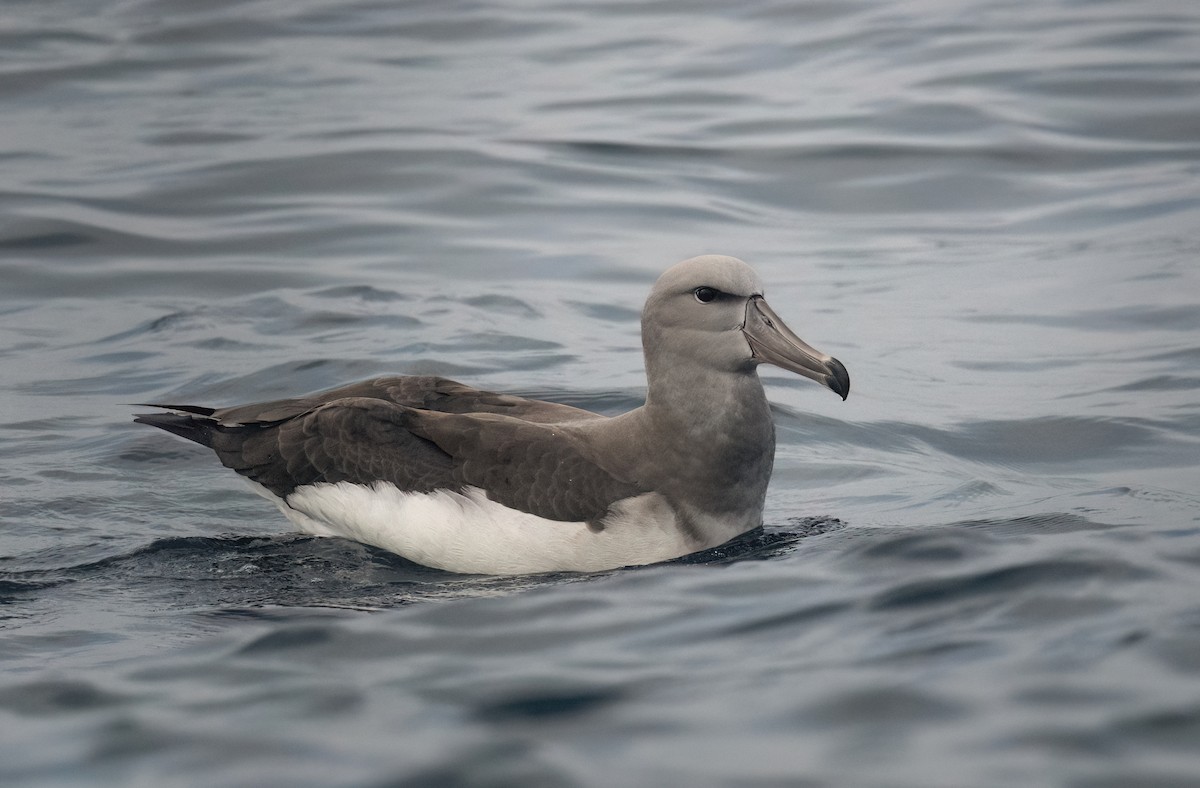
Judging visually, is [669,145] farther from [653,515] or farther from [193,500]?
[653,515]

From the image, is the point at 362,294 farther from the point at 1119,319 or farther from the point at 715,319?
the point at 715,319

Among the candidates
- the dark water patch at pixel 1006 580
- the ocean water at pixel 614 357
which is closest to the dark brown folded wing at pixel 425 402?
the ocean water at pixel 614 357

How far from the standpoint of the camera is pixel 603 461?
7352 millimetres

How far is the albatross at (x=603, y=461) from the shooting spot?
7168 millimetres

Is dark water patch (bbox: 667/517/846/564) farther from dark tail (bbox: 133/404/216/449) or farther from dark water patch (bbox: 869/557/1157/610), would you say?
dark tail (bbox: 133/404/216/449)

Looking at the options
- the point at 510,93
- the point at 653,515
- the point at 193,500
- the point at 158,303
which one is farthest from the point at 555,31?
the point at 653,515

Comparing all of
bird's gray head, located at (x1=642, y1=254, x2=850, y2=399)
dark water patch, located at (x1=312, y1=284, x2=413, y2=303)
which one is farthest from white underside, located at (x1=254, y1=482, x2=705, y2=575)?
dark water patch, located at (x1=312, y1=284, x2=413, y2=303)

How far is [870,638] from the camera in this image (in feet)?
17.1

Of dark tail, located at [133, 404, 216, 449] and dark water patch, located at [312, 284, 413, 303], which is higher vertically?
dark tail, located at [133, 404, 216, 449]

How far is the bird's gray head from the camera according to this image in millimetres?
7332

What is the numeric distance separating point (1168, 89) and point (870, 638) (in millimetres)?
15580

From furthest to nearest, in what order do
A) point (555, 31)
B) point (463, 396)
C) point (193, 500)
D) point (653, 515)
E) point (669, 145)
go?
point (555, 31) < point (669, 145) < point (193, 500) < point (463, 396) < point (653, 515)

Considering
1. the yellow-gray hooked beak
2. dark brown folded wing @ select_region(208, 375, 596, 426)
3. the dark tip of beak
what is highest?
the yellow-gray hooked beak

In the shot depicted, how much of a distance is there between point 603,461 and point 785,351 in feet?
3.26
